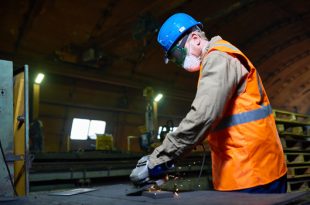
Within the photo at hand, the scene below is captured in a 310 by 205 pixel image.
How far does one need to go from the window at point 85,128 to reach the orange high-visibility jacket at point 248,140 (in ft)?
27.3

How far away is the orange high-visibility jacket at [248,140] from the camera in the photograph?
1.94 metres

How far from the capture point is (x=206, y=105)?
1.77 metres

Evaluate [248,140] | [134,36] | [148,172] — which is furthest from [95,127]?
[248,140]

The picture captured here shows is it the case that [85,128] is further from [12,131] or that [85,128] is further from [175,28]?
[175,28]

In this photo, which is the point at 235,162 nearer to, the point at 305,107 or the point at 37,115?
the point at 37,115

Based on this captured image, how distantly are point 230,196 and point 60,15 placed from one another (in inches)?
254

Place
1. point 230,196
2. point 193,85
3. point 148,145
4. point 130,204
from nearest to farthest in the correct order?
point 130,204, point 230,196, point 148,145, point 193,85

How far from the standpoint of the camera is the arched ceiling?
7.13 m

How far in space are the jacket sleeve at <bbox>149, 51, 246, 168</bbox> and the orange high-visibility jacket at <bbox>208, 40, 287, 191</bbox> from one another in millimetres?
120

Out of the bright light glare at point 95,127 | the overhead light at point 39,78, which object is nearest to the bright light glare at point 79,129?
the bright light glare at point 95,127

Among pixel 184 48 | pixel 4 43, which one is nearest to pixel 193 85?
pixel 4 43

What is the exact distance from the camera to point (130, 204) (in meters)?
1.73

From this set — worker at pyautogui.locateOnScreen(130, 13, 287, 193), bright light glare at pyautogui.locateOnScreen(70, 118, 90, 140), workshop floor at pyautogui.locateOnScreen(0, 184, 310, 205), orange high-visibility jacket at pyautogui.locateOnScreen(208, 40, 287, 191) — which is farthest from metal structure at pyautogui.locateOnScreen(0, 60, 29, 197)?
bright light glare at pyautogui.locateOnScreen(70, 118, 90, 140)

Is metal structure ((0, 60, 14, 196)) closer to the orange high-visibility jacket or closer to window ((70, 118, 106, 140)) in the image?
the orange high-visibility jacket
